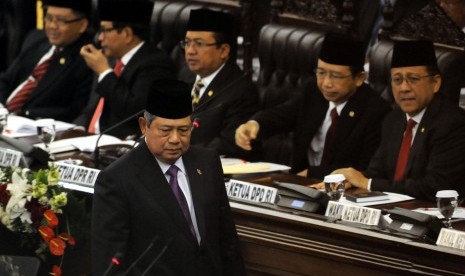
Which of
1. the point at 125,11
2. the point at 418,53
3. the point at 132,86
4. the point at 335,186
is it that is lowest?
the point at 132,86

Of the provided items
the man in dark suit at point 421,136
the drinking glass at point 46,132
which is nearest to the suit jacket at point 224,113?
the drinking glass at point 46,132

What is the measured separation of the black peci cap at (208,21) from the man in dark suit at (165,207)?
6.35 ft

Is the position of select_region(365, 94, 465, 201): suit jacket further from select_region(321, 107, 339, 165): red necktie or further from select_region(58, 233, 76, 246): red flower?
select_region(58, 233, 76, 246): red flower

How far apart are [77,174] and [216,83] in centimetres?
117

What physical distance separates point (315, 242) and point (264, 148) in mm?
2007

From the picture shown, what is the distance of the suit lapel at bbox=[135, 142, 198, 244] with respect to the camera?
3920 mm

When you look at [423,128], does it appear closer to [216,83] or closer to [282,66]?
[216,83]

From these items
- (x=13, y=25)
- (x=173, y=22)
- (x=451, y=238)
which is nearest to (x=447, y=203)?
(x=451, y=238)

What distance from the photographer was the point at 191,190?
3986 mm

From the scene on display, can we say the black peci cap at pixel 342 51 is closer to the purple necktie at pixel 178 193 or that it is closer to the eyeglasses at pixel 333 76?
the eyeglasses at pixel 333 76

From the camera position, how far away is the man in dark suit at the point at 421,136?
5055 mm

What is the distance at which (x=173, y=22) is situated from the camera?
6.96 m

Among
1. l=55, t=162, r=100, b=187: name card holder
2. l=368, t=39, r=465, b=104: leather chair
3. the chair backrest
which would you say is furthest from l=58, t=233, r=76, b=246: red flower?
the chair backrest

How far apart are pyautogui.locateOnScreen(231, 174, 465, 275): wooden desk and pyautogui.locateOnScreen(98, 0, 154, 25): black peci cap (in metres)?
Answer: 1.88
